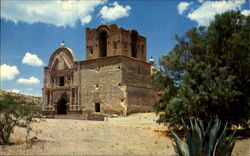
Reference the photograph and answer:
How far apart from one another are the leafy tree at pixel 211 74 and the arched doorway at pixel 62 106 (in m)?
18.0

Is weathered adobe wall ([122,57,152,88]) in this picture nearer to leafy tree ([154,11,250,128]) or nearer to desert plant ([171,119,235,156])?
leafy tree ([154,11,250,128])

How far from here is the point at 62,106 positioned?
3144 centimetres

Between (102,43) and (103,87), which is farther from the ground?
(102,43)

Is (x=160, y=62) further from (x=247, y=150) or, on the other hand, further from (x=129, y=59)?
(x=129, y=59)

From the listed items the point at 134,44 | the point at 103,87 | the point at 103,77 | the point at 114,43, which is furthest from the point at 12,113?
the point at 134,44

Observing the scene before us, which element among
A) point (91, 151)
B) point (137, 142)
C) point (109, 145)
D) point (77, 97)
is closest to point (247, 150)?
point (137, 142)

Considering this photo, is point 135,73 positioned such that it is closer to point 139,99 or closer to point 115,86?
point 139,99

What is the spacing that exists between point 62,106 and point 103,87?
673 cm

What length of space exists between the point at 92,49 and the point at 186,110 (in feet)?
57.3

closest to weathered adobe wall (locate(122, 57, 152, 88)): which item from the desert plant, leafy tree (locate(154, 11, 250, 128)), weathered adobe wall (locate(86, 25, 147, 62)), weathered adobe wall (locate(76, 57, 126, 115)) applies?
weathered adobe wall (locate(76, 57, 126, 115))

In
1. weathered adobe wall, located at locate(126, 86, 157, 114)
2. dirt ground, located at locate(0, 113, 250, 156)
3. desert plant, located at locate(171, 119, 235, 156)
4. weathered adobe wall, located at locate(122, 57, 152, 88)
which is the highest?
weathered adobe wall, located at locate(122, 57, 152, 88)

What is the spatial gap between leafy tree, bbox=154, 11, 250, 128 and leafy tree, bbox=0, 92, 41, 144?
21.3 feet

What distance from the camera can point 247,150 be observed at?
11391 millimetres

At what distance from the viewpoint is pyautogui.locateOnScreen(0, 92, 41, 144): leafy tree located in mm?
10547
